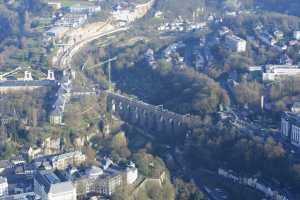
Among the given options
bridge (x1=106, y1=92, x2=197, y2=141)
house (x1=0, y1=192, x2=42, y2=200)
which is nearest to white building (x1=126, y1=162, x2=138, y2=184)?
house (x1=0, y1=192, x2=42, y2=200)

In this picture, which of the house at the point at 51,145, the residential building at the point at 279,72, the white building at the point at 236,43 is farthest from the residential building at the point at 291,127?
the white building at the point at 236,43

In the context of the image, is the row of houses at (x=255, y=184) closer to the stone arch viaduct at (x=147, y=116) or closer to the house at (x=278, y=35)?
the stone arch viaduct at (x=147, y=116)

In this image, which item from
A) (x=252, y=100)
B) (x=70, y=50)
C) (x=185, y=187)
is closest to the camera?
(x=185, y=187)

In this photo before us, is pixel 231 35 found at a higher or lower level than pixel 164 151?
higher

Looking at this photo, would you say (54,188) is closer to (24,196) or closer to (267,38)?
(24,196)

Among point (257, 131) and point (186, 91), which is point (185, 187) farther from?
point (186, 91)

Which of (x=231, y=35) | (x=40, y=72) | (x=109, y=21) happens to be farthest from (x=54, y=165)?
(x=109, y=21)
